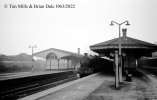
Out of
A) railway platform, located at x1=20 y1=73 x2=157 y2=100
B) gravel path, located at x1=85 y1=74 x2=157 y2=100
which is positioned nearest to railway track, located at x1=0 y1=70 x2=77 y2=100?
railway platform, located at x1=20 y1=73 x2=157 y2=100

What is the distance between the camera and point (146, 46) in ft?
68.3

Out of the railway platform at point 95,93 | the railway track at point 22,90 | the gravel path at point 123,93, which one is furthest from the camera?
the railway track at point 22,90

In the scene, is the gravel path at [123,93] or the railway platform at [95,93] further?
the gravel path at [123,93]

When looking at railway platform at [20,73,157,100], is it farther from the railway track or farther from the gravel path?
the railway track

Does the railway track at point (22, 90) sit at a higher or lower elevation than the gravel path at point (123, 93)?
lower

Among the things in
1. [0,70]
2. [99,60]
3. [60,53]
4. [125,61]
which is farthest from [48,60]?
[125,61]

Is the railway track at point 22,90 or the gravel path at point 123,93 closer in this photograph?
the gravel path at point 123,93

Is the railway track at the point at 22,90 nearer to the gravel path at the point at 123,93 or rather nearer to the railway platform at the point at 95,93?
the railway platform at the point at 95,93

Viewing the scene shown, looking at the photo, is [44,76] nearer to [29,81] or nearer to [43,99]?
[29,81]

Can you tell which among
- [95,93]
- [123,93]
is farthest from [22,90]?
[123,93]

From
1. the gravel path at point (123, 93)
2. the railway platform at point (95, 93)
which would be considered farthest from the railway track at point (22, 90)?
the gravel path at point (123, 93)

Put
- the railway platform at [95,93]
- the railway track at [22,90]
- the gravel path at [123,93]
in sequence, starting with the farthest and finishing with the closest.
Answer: the railway track at [22,90]
the gravel path at [123,93]
the railway platform at [95,93]

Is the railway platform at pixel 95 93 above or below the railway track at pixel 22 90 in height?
above

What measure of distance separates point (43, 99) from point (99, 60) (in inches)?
931
